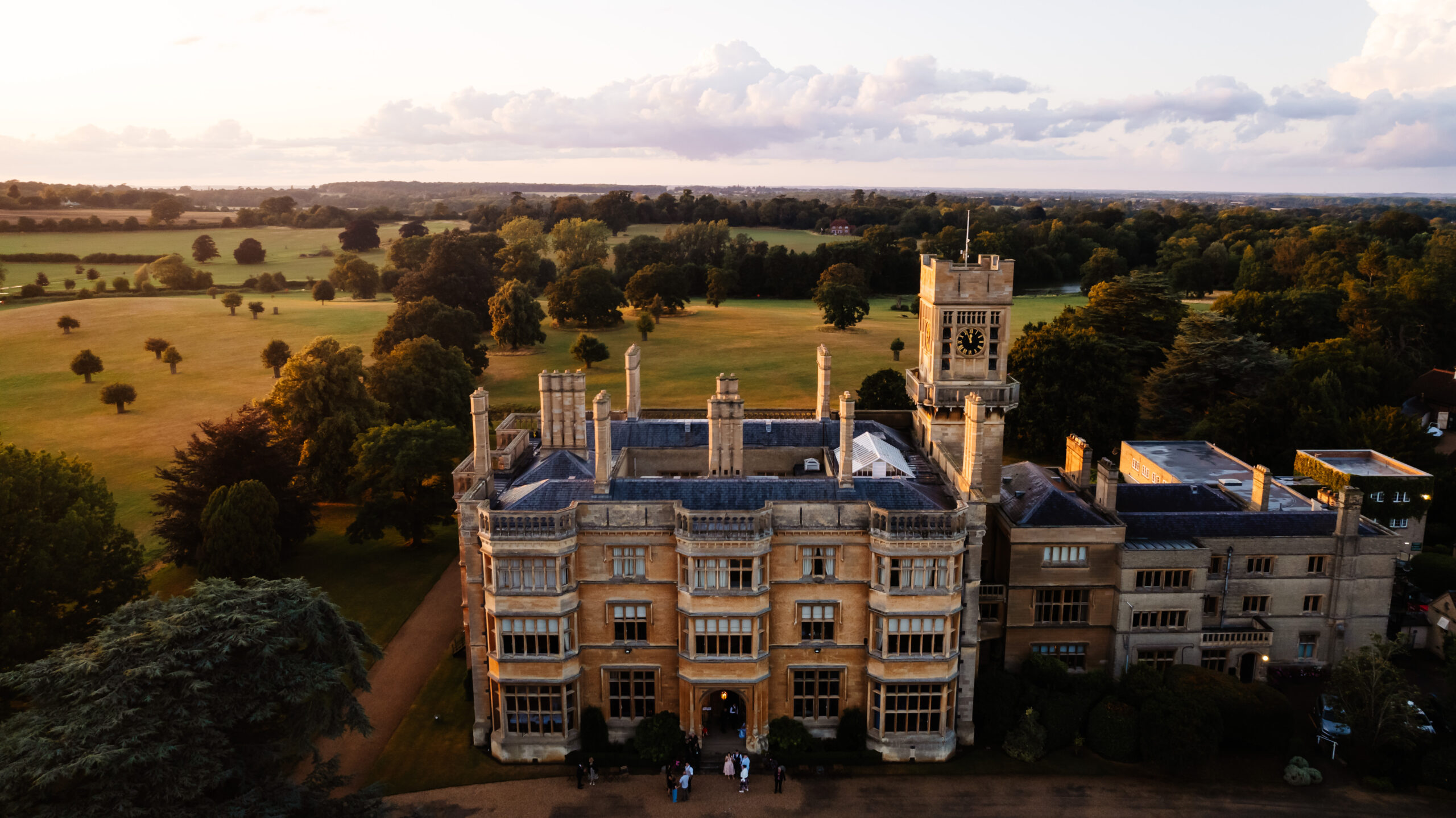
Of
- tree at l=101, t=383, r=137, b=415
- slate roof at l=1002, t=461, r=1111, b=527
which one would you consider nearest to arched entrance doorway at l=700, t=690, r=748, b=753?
slate roof at l=1002, t=461, r=1111, b=527

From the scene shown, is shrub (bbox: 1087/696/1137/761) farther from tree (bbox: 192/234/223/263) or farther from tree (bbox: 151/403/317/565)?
tree (bbox: 192/234/223/263)

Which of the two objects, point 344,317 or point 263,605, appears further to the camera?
point 344,317

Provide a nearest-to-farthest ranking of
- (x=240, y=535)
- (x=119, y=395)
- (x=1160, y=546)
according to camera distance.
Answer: (x=1160, y=546)
(x=240, y=535)
(x=119, y=395)

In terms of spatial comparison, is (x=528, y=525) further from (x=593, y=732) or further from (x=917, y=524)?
(x=917, y=524)

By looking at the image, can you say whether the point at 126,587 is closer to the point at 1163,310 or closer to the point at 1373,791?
the point at 1373,791

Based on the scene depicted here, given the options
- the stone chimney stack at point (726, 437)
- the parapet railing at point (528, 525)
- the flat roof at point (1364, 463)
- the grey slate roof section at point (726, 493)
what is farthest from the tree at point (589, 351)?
the parapet railing at point (528, 525)

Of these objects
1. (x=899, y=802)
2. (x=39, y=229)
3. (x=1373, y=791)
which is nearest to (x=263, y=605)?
(x=899, y=802)

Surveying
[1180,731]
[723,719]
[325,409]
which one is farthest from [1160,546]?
[325,409]
